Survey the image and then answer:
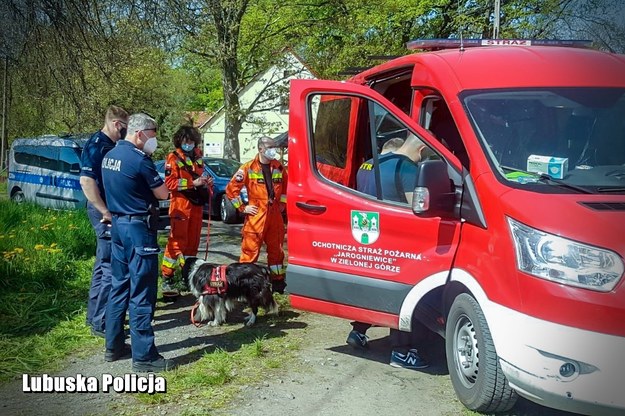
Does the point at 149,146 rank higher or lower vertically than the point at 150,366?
higher

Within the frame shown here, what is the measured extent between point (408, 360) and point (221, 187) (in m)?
11.8

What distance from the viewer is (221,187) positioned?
1645cm

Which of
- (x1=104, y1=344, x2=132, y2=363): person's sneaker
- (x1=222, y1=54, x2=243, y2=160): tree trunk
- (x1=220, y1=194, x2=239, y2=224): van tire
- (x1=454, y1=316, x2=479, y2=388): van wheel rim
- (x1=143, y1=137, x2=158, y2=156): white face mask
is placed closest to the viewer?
(x1=454, y1=316, x2=479, y2=388): van wheel rim

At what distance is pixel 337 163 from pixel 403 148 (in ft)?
3.05

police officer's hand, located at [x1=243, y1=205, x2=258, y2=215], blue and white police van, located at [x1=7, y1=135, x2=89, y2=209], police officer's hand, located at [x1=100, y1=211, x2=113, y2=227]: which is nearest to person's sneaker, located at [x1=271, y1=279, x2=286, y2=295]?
Answer: police officer's hand, located at [x1=243, y1=205, x2=258, y2=215]

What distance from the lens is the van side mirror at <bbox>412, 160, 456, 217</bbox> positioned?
415 cm

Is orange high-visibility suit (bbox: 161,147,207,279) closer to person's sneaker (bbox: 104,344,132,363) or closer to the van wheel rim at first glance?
person's sneaker (bbox: 104,344,132,363)

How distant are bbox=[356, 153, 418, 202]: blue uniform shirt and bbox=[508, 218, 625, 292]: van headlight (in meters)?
1.30

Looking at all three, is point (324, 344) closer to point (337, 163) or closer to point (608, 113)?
point (337, 163)

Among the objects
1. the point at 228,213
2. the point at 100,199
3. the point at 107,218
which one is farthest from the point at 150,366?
the point at 228,213

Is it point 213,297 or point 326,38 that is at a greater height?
point 326,38

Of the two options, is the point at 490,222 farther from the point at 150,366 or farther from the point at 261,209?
the point at 261,209

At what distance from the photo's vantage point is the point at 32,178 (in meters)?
16.9

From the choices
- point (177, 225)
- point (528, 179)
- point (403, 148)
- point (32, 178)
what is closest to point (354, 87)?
point (403, 148)
